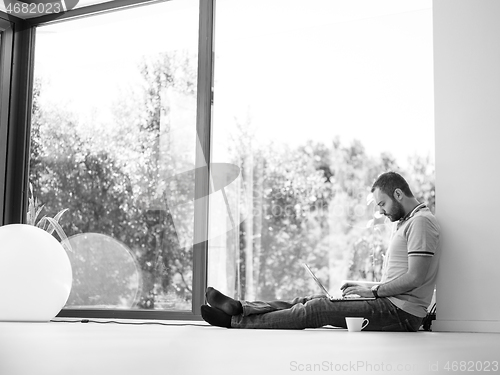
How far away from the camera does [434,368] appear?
90.0 inches

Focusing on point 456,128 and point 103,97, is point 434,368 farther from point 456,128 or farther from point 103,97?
point 103,97

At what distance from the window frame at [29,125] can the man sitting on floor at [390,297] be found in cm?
101

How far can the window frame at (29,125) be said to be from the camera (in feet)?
15.6

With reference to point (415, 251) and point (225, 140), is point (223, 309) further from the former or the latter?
point (225, 140)

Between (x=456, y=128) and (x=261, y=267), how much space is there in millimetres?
2486

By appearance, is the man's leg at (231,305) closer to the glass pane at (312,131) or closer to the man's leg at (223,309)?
the man's leg at (223,309)

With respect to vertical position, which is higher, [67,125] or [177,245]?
[67,125]

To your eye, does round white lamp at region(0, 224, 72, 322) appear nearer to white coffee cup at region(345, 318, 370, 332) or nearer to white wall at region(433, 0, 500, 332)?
white coffee cup at region(345, 318, 370, 332)

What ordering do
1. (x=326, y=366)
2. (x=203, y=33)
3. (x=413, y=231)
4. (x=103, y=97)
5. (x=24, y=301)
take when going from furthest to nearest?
(x=103, y=97) < (x=203, y=33) < (x=24, y=301) < (x=413, y=231) < (x=326, y=366)

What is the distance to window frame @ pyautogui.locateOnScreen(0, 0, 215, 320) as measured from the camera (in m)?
4.75

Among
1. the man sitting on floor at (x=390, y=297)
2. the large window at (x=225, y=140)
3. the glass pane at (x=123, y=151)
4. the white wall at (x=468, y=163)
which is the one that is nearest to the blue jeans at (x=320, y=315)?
the man sitting on floor at (x=390, y=297)

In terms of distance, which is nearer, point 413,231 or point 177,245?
point 413,231

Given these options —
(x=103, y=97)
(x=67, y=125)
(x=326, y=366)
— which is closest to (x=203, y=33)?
(x=103, y=97)

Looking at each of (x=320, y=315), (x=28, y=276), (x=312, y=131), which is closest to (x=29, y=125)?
(x=28, y=276)
